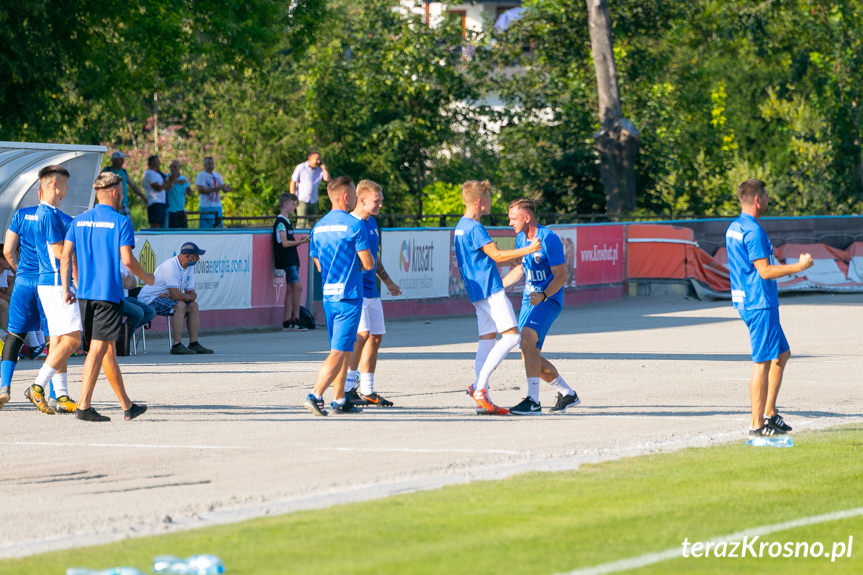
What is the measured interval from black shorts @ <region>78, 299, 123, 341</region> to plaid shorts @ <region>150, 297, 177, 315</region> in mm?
6712

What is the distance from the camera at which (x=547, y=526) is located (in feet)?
22.6

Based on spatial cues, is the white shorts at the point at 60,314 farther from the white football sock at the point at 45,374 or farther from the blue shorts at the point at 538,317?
the blue shorts at the point at 538,317

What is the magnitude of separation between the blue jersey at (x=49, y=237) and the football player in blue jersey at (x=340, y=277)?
6.59 feet

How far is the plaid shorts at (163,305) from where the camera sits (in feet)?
57.7

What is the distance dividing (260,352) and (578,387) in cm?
531

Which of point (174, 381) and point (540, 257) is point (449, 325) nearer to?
point (174, 381)

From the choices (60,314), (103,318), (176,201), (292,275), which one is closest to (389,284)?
(103,318)

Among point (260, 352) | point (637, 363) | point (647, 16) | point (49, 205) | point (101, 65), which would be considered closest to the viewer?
point (49, 205)

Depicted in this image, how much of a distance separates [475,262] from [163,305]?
285 inches

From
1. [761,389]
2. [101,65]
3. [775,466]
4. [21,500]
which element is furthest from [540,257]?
[101,65]

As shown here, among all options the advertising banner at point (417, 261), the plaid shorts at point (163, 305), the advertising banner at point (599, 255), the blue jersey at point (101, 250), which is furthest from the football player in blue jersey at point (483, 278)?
the advertising banner at point (599, 255)

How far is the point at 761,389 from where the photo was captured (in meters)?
10.2

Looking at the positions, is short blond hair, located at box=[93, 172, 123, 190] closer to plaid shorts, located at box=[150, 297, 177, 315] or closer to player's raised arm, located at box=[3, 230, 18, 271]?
player's raised arm, located at box=[3, 230, 18, 271]

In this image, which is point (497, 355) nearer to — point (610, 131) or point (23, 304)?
point (23, 304)
